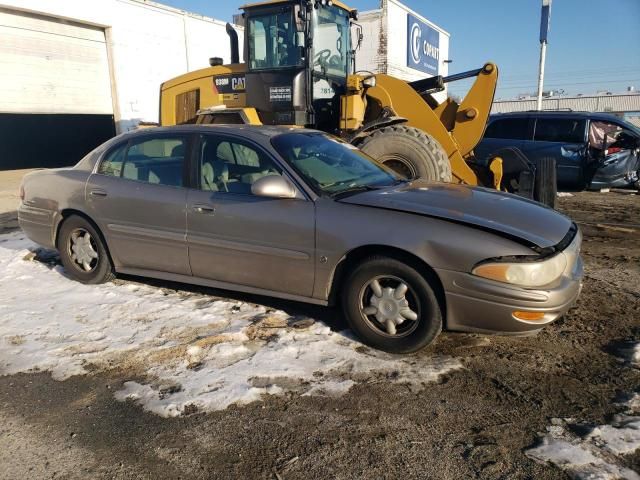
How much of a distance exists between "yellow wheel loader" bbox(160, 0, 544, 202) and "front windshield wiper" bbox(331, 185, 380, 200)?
8.16 ft

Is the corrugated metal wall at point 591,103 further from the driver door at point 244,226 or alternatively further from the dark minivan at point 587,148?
the driver door at point 244,226

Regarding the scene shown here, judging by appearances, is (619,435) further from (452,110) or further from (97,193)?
(452,110)

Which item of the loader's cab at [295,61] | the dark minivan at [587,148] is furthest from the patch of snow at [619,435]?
the dark minivan at [587,148]

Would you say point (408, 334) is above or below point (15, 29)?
below

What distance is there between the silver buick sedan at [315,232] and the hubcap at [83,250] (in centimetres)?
1

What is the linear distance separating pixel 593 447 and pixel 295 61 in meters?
6.08

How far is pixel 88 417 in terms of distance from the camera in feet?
9.29

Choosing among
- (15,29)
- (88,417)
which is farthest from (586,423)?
(15,29)

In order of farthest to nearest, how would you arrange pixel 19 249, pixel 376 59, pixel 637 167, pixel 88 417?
pixel 376 59, pixel 637 167, pixel 19 249, pixel 88 417

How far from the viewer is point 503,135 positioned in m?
11.1

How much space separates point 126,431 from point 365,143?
468cm

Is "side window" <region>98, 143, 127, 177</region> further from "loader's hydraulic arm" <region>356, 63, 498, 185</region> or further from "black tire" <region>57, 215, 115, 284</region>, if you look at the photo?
"loader's hydraulic arm" <region>356, 63, 498, 185</region>

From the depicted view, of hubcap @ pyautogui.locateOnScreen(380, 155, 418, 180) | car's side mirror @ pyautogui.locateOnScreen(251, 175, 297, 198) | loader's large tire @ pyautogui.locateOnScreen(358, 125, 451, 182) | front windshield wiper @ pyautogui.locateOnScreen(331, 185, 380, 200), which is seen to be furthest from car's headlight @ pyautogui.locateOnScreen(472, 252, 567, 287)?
hubcap @ pyautogui.locateOnScreen(380, 155, 418, 180)

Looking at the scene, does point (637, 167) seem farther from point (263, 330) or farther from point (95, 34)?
point (95, 34)
